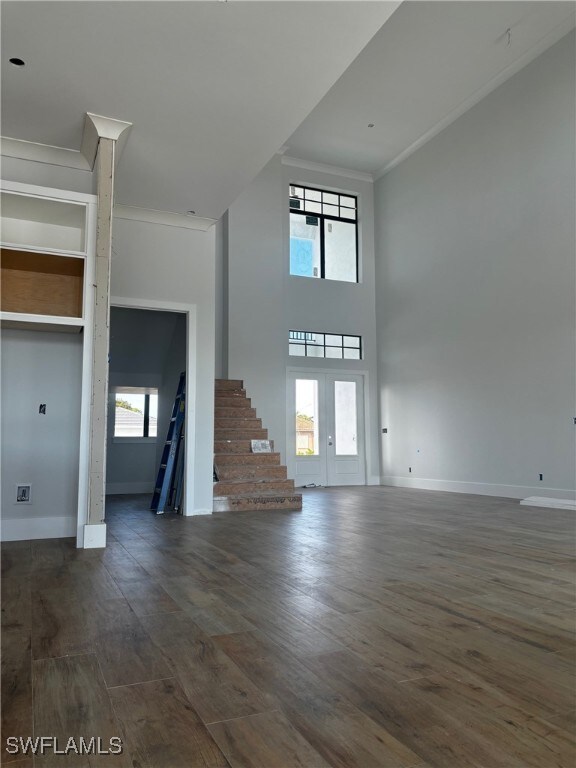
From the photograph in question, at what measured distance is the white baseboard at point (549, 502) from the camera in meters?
5.96

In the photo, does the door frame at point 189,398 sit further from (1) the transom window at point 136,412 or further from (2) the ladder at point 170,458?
(1) the transom window at point 136,412

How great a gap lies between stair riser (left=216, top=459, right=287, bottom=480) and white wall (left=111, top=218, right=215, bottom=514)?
78 cm

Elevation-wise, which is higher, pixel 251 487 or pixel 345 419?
pixel 345 419

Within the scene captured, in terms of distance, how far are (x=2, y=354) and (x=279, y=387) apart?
521 centimetres

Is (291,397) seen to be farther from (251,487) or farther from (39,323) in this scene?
(39,323)

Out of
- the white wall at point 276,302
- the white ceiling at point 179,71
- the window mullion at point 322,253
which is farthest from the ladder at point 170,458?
the window mullion at point 322,253

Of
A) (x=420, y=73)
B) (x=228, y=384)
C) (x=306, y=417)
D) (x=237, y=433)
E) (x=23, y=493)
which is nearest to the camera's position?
(x=23, y=493)

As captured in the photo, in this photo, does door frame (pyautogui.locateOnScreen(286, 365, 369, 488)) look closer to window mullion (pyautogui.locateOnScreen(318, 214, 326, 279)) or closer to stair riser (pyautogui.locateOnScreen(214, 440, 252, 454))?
window mullion (pyautogui.locateOnScreen(318, 214, 326, 279))

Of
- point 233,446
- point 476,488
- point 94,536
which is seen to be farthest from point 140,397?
point 476,488

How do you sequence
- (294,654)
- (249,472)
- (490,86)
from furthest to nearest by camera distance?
(490,86), (249,472), (294,654)

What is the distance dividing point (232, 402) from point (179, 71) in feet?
16.4

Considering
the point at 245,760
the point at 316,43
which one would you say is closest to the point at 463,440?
the point at 316,43

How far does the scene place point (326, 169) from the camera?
9992 millimetres

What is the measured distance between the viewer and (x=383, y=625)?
7.00 feet
